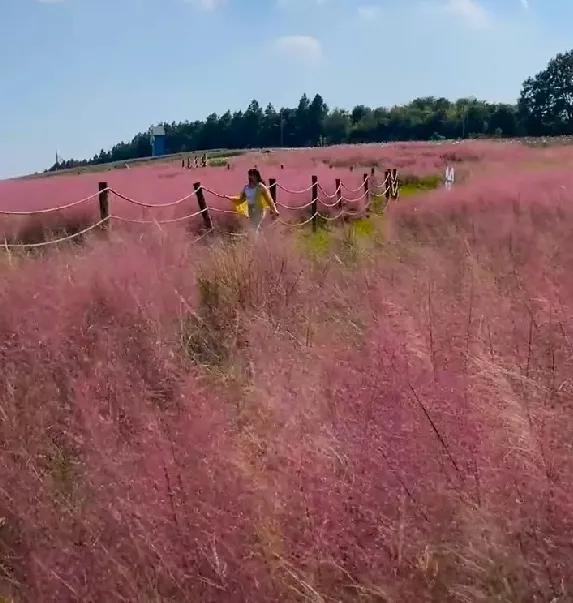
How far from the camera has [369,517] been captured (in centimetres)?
260

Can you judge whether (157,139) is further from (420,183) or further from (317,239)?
(317,239)

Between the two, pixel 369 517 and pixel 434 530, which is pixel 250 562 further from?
pixel 434 530

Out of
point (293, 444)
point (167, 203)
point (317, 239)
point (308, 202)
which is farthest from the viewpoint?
point (308, 202)

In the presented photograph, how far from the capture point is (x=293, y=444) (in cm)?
297

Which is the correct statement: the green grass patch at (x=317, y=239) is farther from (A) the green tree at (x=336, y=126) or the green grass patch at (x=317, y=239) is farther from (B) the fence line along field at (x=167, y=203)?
(A) the green tree at (x=336, y=126)

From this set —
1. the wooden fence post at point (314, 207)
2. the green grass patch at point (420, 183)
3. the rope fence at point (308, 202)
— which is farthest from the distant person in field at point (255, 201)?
the green grass patch at point (420, 183)

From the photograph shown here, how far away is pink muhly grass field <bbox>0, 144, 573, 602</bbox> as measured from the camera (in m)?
2.49

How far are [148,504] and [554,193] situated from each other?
984 centimetres

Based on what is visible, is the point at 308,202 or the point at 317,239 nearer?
the point at 317,239

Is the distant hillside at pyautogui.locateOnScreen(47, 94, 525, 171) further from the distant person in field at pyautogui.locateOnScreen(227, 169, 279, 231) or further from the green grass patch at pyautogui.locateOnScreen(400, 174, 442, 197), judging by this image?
the distant person in field at pyautogui.locateOnScreen(227, 169, 279, 231)

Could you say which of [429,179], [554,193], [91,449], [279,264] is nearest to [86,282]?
[279,264]

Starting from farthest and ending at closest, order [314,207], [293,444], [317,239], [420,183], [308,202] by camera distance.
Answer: [420,183] → [308,202] → [314,207] → [317,239] → [293,444]

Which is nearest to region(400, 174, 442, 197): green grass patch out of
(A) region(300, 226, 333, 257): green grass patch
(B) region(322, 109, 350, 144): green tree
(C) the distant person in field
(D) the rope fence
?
(D) the rope fence

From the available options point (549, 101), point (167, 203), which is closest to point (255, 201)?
point (167, 203)
